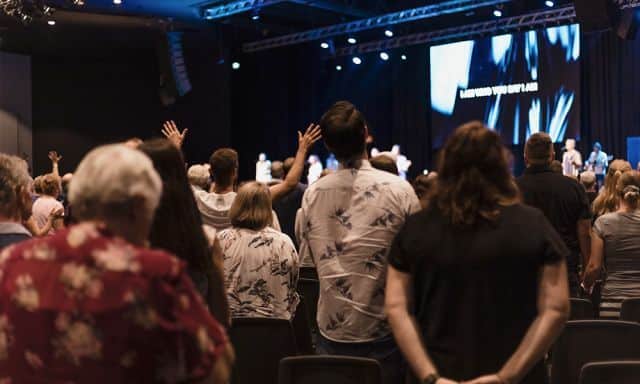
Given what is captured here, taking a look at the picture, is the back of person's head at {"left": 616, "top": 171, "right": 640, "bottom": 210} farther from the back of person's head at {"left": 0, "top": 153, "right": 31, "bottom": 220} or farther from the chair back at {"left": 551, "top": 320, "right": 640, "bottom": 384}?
the back of person's head at {"left": 0, "top": 153, "right": 31, "bottom": 220}

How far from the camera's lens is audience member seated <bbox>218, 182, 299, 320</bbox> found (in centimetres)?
375

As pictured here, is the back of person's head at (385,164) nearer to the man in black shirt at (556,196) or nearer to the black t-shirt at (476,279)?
the man in black shirt at (556,196)

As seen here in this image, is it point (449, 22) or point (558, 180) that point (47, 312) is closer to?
point (558, 180)

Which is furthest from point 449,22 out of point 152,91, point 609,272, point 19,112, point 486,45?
point 609,272

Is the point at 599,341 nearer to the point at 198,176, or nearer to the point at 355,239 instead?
the point at 355,239

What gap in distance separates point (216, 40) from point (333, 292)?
14307mm

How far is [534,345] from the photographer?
2154 mm

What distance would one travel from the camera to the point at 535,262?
215cm

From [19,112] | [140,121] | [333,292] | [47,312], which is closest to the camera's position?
[47,312]

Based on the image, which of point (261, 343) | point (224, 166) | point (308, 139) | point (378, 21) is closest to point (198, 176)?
point (224, 166)

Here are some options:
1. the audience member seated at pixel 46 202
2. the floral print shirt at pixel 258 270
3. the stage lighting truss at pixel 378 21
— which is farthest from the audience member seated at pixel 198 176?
the stage lighting truss at pixel 378 21

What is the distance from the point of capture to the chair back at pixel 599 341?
Answer: 10.5ft

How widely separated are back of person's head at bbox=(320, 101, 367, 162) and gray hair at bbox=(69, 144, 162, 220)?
4.24ft

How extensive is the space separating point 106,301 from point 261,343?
200 cm
